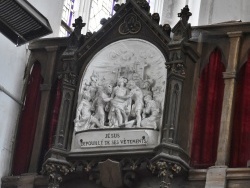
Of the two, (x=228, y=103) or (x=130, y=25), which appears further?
(x=130, y=25)

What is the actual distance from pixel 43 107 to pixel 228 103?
2426 millimetres

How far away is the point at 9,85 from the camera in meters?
12.9

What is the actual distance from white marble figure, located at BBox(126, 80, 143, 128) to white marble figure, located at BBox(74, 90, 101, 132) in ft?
1.51

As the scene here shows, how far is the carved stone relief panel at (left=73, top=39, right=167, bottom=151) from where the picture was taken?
11.8 m

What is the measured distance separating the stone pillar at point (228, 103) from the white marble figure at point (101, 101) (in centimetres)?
135

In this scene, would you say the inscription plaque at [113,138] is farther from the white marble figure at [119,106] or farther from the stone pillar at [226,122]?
the stone pillar at [226,122]

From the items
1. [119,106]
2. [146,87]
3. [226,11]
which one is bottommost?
[119,106]

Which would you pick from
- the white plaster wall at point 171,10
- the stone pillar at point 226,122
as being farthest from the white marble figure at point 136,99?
the white plaster wall at point 171,10

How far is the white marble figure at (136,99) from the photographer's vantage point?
11.8 m

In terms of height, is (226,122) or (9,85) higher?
(9,85)

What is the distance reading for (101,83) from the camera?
40.3 feet

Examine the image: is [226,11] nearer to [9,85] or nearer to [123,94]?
[123,94]

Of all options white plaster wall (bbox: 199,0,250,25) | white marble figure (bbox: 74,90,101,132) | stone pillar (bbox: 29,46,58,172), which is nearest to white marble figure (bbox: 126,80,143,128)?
white marble figure (bbox: 74,90,101,132)

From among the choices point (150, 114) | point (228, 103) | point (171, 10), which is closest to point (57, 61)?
point (150, 114)
